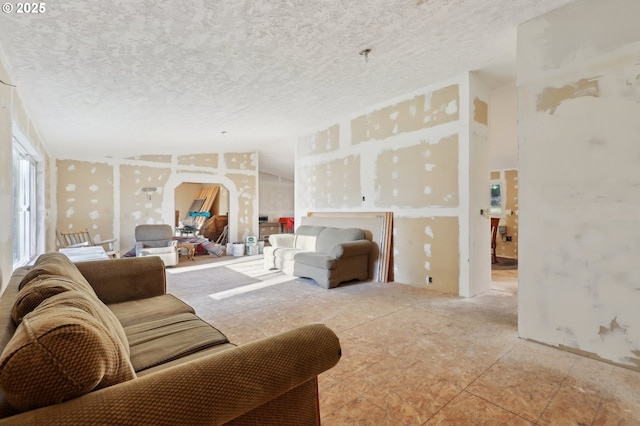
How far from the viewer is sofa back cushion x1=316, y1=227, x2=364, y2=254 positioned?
195 inches

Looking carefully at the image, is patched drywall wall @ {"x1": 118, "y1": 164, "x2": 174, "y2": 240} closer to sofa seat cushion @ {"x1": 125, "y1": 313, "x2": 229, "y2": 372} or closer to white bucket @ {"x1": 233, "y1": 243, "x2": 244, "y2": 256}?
white bucket @ {"x1": 233, "y1": 243, "x2": 244, "y2": 256}

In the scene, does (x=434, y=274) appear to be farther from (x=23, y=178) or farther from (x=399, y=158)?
(x=23, y=178)

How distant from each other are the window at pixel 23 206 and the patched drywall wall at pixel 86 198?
1.91 m

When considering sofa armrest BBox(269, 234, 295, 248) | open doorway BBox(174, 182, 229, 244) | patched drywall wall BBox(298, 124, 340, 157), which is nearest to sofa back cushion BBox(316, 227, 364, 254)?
sofa armrest BBox(269, 234, 295, 248)

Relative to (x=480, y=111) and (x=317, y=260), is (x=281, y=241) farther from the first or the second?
(x=480, y=111)

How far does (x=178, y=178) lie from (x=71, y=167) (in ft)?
7.05

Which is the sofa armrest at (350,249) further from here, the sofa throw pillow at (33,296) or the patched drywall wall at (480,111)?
the sofa throw pillow at (33,296)

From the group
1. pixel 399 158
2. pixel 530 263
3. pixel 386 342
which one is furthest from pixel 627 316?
pixel 399 158

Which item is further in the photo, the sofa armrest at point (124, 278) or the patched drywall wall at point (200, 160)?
the patched drywall wall at point (200, 160)

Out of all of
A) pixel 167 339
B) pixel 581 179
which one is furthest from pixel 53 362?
pixel 581 179

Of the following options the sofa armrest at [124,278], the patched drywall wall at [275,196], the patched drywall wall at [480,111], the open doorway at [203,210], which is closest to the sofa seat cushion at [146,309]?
the sofa armrest at [124,278]

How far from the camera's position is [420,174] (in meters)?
4.38

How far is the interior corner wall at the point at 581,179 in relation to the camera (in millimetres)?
2133

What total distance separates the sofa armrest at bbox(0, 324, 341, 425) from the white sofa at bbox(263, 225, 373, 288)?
10.6 ft
